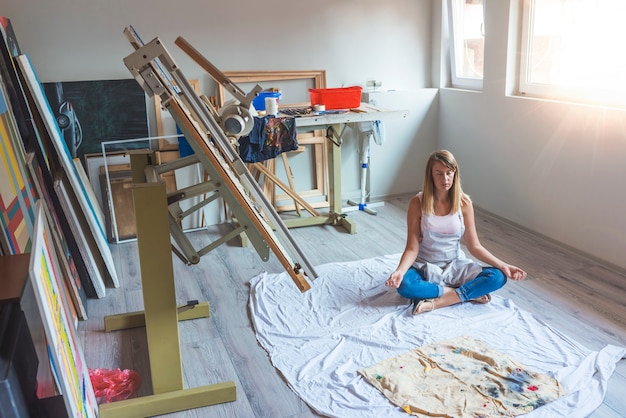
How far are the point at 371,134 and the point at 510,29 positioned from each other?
1.30 meters

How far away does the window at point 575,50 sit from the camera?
142 inches

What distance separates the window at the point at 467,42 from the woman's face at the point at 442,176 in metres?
2.00

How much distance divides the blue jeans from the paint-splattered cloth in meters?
0.37

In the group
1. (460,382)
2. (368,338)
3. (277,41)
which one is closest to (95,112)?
(277,41)

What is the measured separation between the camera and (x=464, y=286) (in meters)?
3.14

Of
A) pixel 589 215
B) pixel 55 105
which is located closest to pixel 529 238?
pixel 589 215

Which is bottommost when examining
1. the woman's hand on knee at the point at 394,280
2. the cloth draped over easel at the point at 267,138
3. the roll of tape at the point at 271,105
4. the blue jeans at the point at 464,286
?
the blue jeans at the point at 464,286

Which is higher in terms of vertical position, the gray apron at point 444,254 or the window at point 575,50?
the window at point 575,50

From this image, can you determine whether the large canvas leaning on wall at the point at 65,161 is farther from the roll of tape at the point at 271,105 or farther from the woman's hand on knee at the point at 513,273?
the woman's hand on knee at the point at 513,273

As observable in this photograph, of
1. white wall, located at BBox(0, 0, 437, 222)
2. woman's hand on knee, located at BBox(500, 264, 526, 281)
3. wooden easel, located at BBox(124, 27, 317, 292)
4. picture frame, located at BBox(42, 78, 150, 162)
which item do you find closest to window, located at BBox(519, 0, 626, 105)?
white wall, located at BBox(0, 0, 437, 222)

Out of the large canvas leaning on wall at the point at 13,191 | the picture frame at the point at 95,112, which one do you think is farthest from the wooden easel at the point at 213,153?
the picture frame at the point at 95,112

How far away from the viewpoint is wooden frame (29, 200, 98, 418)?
1370 mm

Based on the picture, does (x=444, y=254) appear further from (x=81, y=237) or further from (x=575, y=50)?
(x=81, y=237)

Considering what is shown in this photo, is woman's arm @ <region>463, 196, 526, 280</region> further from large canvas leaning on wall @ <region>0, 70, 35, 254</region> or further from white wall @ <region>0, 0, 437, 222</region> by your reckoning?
large canvas leaning on wall @ <region>0, 70, 35, 254</region>
